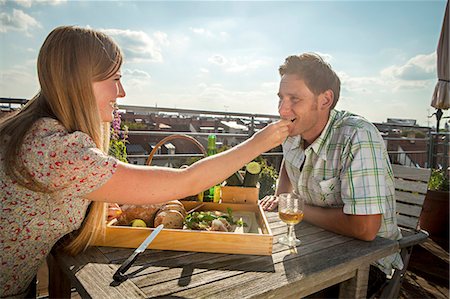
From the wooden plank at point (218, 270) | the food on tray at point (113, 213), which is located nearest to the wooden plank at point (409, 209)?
the wooden plank at point (218, 270)

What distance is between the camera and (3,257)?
1083mm

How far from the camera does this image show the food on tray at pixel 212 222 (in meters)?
1.23

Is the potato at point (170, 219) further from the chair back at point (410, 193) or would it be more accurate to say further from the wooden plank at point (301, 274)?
the chair back at point (410, 193)

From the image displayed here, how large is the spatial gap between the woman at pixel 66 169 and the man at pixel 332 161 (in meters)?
0.61

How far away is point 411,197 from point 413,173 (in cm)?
22

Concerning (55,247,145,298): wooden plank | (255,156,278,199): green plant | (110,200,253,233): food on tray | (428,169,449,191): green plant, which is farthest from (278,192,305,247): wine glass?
(428,169,449,191): green plant

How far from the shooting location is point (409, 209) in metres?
2.51

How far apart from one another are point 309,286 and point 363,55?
12.3 ft

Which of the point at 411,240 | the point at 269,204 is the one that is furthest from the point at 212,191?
the point at 411,240

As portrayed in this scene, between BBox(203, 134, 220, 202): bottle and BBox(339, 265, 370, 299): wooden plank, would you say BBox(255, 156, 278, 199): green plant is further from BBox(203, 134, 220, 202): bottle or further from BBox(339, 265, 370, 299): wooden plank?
BBox(339, 265, 370, 299): wooden plank

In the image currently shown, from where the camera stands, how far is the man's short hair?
1.80 metres

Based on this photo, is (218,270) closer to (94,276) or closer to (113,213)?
(94,276)

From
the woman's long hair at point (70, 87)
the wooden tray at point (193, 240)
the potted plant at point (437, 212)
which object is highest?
the woman's long hair at point (70, 87)

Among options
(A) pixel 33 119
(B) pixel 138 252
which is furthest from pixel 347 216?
(A) pixel 33 119
